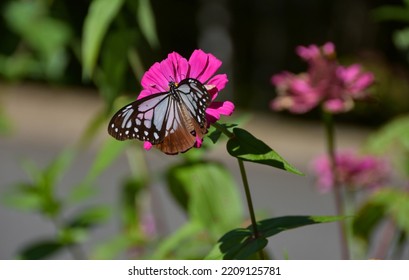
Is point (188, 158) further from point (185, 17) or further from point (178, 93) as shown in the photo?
point (185, 17)

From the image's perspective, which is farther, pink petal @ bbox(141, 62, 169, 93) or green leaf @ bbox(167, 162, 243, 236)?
green leaf @ bbox(167, 162, 243, 236)

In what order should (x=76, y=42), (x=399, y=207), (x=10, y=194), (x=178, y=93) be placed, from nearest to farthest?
(x=178, y=93) < (x=399, y=207) < (x=10, y=194) < (x=76, y=42)

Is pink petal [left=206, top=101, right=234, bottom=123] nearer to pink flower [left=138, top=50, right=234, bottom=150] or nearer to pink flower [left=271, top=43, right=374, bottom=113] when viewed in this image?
pink flower [left=138, top=50, right=234, bottom=150]

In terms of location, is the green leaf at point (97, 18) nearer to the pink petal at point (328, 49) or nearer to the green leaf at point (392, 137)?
the pink petal at point (328, 49)

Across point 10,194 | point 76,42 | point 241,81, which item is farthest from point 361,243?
point 241,81

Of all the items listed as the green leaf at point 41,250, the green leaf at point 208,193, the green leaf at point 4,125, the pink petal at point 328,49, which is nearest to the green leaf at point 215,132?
the pink petal at point 328,49

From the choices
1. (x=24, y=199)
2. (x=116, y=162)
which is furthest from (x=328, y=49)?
(x=116, y=162)

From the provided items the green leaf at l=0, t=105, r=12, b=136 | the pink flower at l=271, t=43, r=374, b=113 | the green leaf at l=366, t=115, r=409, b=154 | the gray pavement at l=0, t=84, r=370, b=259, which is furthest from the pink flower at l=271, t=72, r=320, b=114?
the gray pavement at l=0, t=84, r=370, b=259
